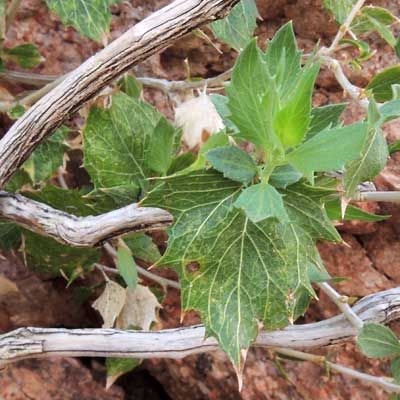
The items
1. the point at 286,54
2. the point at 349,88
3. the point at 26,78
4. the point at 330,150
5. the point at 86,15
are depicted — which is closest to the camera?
the point at 330,150

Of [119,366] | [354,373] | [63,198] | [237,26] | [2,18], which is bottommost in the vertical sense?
[354,373]

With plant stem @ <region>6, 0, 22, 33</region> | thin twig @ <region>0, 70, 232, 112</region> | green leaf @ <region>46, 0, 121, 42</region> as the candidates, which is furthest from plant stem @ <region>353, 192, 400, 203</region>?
plant stem @ <region>6, 0, 22, 33</region>

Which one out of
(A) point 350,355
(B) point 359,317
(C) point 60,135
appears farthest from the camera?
(A) point 350,355

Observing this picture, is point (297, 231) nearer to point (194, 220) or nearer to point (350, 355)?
point (194, 220)

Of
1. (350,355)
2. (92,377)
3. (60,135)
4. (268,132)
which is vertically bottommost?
(350,355)

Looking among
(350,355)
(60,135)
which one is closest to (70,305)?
(60,135)

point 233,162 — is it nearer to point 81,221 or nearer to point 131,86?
point 81,221

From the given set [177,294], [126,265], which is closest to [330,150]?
[126,265]

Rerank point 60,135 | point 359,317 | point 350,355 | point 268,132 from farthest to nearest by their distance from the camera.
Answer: point 350,355 < point 60,135 < point 359,317 < point 268,132
